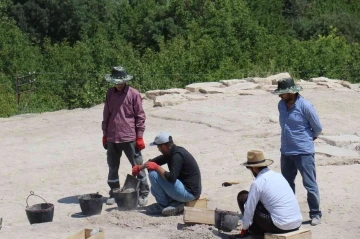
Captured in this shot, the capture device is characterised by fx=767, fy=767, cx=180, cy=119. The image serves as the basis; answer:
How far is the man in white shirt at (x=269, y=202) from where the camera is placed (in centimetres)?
707

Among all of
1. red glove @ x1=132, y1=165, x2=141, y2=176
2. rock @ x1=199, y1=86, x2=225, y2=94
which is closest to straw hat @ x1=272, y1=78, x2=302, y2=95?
red glove @ x1=132, y1=165, x2=141, y2=176

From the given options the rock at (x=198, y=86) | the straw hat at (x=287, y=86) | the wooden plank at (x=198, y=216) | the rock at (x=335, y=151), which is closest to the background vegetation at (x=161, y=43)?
the rock at (x=198, y=86)

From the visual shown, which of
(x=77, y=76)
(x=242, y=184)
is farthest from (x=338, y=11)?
(x=242, y=184)

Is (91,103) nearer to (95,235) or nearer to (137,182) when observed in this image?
(137,182)

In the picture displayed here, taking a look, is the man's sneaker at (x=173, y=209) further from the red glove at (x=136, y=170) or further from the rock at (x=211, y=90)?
the rock at (x=211, y=90)

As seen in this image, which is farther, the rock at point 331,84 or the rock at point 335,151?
the rock at point 331,84

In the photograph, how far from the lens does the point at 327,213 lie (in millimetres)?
8617

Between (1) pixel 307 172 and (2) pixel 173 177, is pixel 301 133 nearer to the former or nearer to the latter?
(1) pixel 307 172

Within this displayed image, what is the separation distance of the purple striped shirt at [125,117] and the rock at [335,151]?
379 cm

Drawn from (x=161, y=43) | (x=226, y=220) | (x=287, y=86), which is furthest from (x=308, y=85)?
(x=161, y=43)

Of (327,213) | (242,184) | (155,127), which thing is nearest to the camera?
(327,213)

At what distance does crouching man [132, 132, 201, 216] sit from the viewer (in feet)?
27.3

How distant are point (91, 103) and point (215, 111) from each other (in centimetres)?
415

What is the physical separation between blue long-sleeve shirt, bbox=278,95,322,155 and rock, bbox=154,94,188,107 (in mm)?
9201
